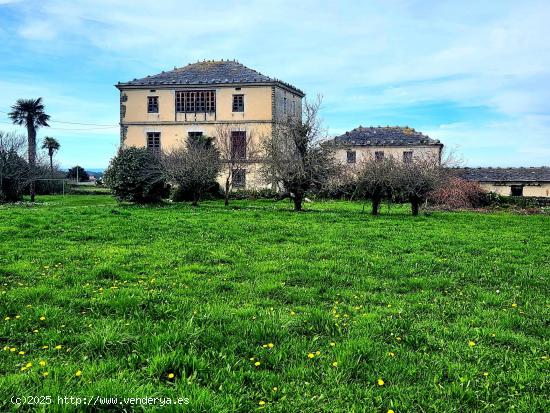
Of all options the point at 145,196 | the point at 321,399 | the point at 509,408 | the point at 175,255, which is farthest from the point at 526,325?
the point at 145,196

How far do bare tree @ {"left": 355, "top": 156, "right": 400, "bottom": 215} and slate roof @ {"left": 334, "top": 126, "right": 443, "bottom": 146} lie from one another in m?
22.0

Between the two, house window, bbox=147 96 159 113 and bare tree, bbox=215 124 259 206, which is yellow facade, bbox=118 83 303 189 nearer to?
house window, bbox=147 96 159 113

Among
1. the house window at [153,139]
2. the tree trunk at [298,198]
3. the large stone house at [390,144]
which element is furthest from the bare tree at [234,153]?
the large stone house at [390,144]

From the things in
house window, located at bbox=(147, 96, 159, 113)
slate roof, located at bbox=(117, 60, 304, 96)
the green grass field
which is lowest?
the green grass field

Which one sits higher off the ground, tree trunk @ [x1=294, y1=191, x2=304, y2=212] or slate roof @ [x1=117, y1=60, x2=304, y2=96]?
slate roof @ [x1=117, y1=60, x2=304, y2=96]

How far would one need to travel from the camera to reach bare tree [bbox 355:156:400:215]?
2441cm

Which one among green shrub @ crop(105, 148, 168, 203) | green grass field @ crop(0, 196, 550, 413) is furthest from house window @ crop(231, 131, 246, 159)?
green grass field @ crop(0, 196, 550, 413)

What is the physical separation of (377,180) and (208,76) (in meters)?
25.0

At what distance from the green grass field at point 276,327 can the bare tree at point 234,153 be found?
20.5m

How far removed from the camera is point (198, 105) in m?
43.1

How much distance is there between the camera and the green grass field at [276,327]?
14.3 ft

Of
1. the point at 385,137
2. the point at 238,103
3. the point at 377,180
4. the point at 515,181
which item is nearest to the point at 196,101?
the point at 238,103

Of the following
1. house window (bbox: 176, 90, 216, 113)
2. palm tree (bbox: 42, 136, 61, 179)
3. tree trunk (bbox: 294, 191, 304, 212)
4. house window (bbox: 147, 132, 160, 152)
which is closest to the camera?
tree trunk (bbox: 294, 191, 304, 212)

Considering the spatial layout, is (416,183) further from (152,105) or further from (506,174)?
(506,174)
